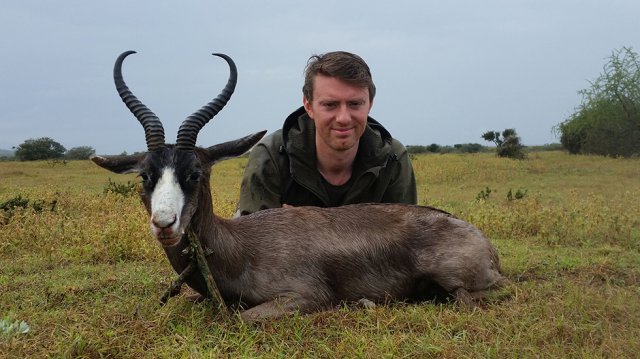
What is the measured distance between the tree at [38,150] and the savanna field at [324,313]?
35.9 metres

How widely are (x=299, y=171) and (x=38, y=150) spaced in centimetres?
4174

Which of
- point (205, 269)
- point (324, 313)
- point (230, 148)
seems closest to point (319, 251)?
point (324, 313)

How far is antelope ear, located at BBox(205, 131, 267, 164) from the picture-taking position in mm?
4379

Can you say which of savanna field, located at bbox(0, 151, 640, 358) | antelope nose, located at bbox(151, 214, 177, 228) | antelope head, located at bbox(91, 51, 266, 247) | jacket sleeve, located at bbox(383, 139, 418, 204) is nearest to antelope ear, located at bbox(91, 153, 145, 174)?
antelope head, located at bbox(91, 51, 266, 247)

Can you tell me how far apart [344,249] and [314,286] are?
430 millimetres

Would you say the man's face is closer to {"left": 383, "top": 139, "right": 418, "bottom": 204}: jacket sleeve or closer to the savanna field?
{"left": 383, "top": 139, "right": 418, "bottom": 204}: jacket sleeve

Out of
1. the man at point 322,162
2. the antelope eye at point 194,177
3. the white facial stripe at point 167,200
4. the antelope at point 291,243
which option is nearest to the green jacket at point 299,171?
the man at point 322,162

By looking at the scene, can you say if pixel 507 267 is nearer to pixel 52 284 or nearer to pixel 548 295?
pixel 548 295

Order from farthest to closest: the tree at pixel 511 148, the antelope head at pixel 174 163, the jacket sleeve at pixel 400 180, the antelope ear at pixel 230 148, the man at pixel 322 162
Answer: the tree at pixel 511 148 → the jacket sleeve at pixel 400 180 → the man at pixel 322 162 → the antelope ear at pixel 230 148 → the antelope head at pixel 174 163

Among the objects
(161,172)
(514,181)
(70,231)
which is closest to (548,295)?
(161,172)

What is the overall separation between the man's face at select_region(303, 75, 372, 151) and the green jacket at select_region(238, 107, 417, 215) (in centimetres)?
51

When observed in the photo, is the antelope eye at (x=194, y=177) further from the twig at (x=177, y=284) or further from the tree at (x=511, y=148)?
the tree at (x=511, y=148)

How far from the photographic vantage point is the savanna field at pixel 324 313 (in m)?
3.53

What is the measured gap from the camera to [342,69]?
17.1 feet
